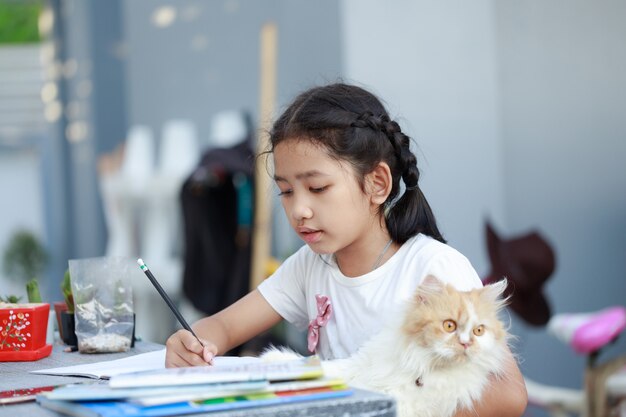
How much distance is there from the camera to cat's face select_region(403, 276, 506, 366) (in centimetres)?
107

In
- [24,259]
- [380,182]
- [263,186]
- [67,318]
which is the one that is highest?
[380,182]

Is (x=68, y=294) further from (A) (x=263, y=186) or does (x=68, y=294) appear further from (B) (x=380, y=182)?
(A) (x=263, y=186)

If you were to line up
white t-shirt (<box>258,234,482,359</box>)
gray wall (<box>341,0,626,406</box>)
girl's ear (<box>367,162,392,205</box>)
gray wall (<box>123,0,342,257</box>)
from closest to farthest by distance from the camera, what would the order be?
white t-shirt (<box>258,234,482,359</box>)
girl's ear (<box>367,162,392,205</box>)
gray wall (<box>341,0,626,406</box>)
gray wall (<box>123,0,342,257</box>)

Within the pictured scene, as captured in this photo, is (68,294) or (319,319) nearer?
(319,319)

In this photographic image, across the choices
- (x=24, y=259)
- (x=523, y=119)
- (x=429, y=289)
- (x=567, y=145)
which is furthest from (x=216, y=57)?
(x=429, y=289)

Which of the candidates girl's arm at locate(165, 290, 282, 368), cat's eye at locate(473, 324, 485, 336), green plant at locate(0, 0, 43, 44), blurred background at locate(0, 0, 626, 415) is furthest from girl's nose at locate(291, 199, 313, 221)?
green plant at locate(0, 0, 43, 44)

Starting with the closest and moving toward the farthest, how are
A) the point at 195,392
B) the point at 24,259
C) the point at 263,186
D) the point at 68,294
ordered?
the point at 195,392 → the point at 68,294 → the point at 263,186 → the point at 24,259

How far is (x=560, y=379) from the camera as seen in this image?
11.8 feet

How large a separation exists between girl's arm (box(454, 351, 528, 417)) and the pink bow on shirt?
1.33 ft

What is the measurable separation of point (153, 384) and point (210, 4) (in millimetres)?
3708

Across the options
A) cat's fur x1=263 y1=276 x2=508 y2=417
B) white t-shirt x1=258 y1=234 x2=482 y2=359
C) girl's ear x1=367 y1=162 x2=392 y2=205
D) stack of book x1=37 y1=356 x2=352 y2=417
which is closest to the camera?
stack of book x1=37 y1=356 x2=352 y2=417

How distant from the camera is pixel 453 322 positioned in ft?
3.58

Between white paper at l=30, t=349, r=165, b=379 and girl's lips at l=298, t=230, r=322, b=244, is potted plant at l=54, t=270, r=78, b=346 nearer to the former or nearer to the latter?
white paper at l=30, t=349, r=165, b=379

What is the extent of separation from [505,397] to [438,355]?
0.11m
